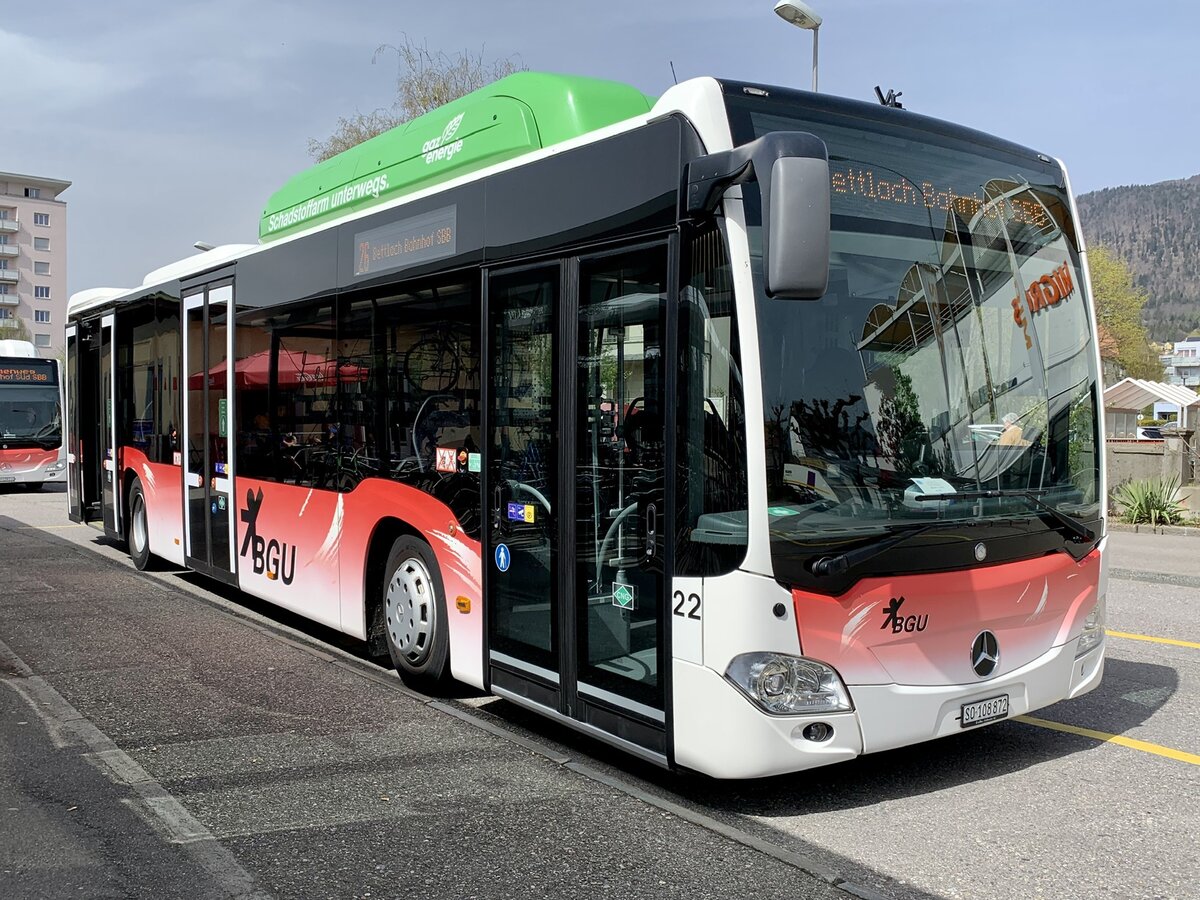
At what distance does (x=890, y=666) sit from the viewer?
4.63m

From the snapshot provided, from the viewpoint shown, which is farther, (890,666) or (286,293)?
(286,293)

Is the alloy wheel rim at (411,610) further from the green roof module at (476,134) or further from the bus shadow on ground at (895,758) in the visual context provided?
the green roof module at (476,134)

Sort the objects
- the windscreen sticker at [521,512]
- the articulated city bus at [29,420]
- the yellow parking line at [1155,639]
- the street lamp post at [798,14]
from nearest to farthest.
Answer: the windscreen sticker at [521,512] < the yellow parking line at [1155,639] < the street lamp post at [798,14] < the articulated city bus at [29,420]

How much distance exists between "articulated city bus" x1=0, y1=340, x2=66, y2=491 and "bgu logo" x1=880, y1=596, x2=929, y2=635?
2582 cm

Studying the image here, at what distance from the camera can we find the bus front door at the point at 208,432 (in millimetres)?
9422

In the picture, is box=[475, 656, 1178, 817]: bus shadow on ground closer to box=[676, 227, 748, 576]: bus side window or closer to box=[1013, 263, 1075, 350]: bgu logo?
box=[676, 227, 748, 576]: bus side window

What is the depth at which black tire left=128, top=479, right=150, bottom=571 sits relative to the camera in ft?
38.9

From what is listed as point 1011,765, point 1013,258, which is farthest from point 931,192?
point 1011,765

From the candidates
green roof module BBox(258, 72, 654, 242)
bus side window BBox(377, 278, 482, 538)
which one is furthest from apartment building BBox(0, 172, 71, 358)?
bus side window BBox(377, 278, 482, 538)

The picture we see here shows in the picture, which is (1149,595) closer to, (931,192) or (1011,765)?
(1011,765)

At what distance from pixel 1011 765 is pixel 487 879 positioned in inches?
108

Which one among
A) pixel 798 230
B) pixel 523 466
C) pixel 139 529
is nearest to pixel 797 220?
pixel 798 230

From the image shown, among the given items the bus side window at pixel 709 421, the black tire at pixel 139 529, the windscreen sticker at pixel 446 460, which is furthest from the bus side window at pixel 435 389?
the black tire at pixel 139 529

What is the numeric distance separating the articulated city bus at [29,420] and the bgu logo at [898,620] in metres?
25.8
